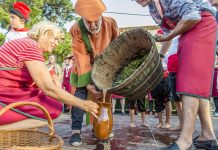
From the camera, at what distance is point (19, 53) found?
2465 mm

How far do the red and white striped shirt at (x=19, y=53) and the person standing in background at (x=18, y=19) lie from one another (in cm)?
230

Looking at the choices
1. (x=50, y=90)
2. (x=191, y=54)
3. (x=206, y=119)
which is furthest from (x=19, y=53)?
(x=206, y=119)

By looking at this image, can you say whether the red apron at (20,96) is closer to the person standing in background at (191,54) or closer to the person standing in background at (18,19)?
the person standing in background at (191,54)

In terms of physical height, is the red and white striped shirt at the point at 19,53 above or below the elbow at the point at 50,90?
above

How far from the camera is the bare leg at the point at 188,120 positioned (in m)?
2.61

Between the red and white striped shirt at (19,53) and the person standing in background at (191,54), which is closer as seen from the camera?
the red and white striped shirt at (19,53)

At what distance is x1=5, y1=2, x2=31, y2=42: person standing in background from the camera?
473 centimetres

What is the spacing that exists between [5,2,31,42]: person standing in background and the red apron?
232cm

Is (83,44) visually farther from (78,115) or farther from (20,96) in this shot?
(20,96)

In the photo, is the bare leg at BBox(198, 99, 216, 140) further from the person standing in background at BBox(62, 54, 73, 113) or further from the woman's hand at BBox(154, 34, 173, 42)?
the person standing in background at BBox(62, 54, 73, 113)

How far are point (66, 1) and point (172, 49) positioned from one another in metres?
24.6

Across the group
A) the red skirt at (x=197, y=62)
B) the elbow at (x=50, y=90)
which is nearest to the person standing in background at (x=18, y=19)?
the elbow at (x=50, y=90)

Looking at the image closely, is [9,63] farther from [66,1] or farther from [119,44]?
[66,1]

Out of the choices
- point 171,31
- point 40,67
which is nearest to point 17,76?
point 40,67
